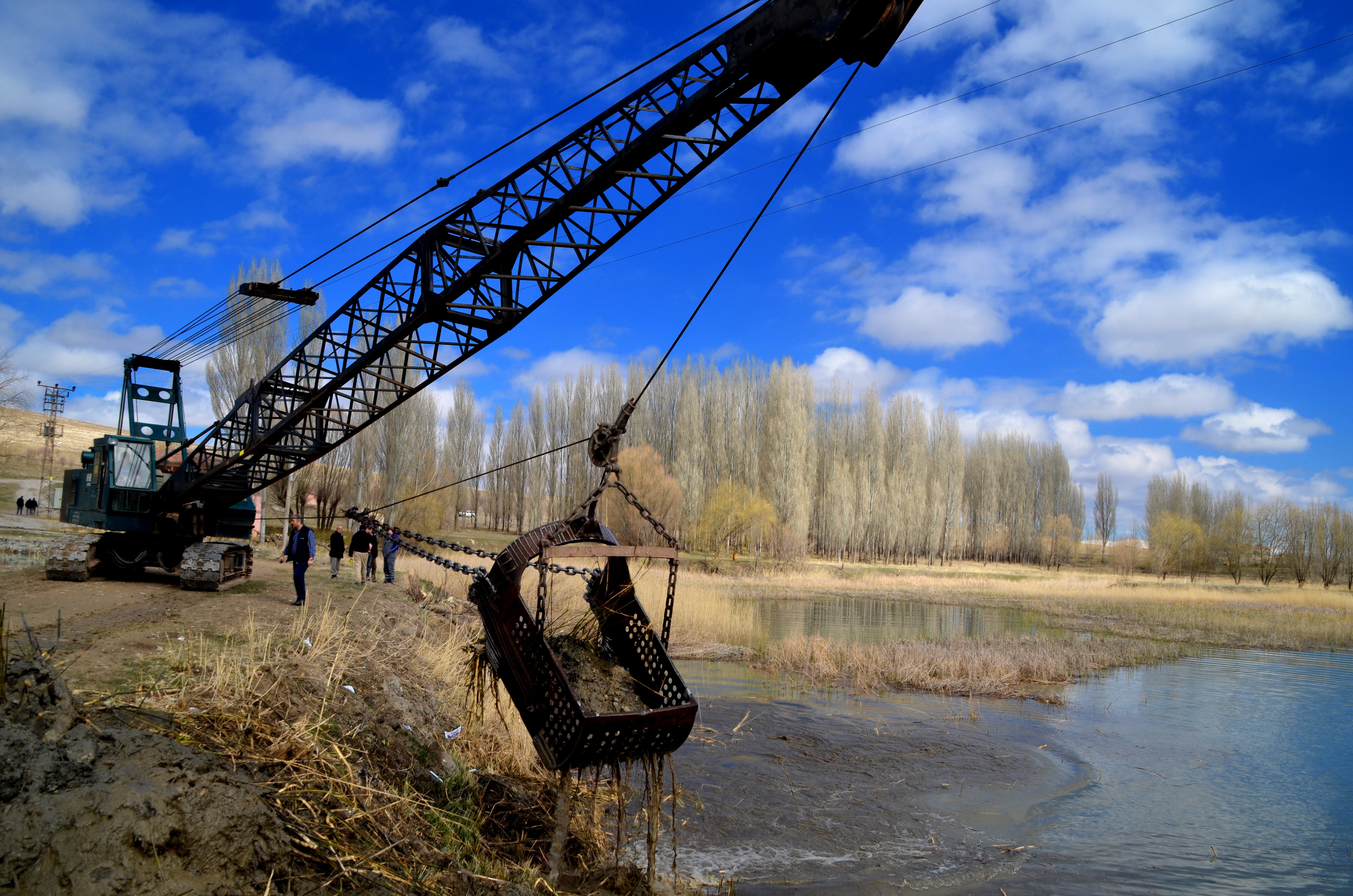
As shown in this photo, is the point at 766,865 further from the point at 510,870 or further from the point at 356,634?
the point at 356,634

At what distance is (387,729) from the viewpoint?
6.07 m

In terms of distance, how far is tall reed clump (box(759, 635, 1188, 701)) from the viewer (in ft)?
47.5

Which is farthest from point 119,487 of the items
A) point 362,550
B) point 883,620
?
point 883,620

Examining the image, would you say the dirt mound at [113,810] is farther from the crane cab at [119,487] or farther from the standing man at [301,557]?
the crane cab at [119,487]

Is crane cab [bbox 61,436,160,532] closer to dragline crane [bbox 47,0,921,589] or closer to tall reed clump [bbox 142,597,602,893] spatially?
dragline crane [bbox 47,0,921,589]

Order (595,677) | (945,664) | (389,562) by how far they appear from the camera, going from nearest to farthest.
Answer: (595,677), (945,664), (389,562)

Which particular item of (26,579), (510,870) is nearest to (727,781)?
(510,870)

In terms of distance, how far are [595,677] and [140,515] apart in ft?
40.4

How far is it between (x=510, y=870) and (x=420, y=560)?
2607 cm

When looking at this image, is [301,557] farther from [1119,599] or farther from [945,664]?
[1119,599]

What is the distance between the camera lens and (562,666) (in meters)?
5.28

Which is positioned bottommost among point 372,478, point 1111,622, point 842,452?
point 1111,622

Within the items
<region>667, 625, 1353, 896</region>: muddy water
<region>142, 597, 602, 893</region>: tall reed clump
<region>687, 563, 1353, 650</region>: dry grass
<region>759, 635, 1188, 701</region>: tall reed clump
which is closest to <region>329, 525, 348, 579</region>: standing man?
<region>667, 625, 1353, 896</region>: muddy water

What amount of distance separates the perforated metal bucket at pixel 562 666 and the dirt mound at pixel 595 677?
86 mm
